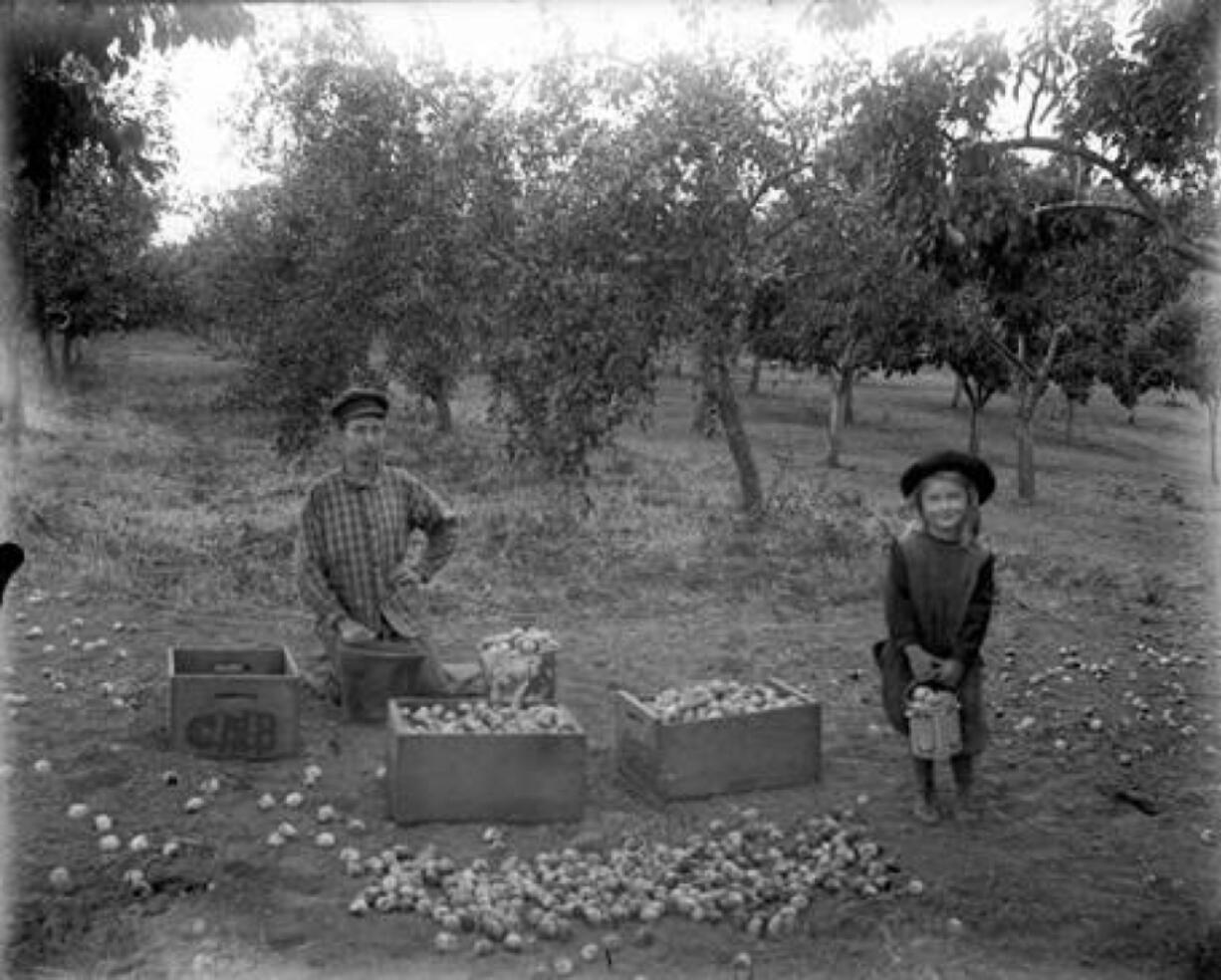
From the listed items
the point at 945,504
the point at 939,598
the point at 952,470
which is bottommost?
the point at 939,598

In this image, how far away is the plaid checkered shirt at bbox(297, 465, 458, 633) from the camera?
23.4 feet

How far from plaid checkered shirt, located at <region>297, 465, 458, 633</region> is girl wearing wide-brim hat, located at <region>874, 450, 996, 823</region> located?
2540 millimetres

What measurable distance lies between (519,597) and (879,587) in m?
3.36

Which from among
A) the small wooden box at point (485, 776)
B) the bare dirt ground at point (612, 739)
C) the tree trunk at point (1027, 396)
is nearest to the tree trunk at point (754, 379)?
the tree trunk at point (1027, 396)

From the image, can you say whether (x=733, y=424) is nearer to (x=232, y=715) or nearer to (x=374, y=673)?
(x=374, y=673)

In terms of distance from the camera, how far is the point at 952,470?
236 inches

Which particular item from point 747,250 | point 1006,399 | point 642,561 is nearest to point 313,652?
point 642,561

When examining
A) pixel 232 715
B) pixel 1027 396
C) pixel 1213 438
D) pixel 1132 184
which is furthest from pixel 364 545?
pixel 1213 438

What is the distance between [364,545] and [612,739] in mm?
1696

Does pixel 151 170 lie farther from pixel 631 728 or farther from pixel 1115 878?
pixel 1115 878

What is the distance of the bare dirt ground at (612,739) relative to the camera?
4.60 meters

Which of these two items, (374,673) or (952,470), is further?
(374,673)

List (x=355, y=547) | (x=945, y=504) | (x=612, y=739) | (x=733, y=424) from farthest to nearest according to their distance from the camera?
(x=733, y=424) < (x=612, y=739) < (x=355, y=547) < (x=945, y=504)

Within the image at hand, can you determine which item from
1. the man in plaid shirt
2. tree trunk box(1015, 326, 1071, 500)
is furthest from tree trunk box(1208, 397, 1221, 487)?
the man in plaid shirt
